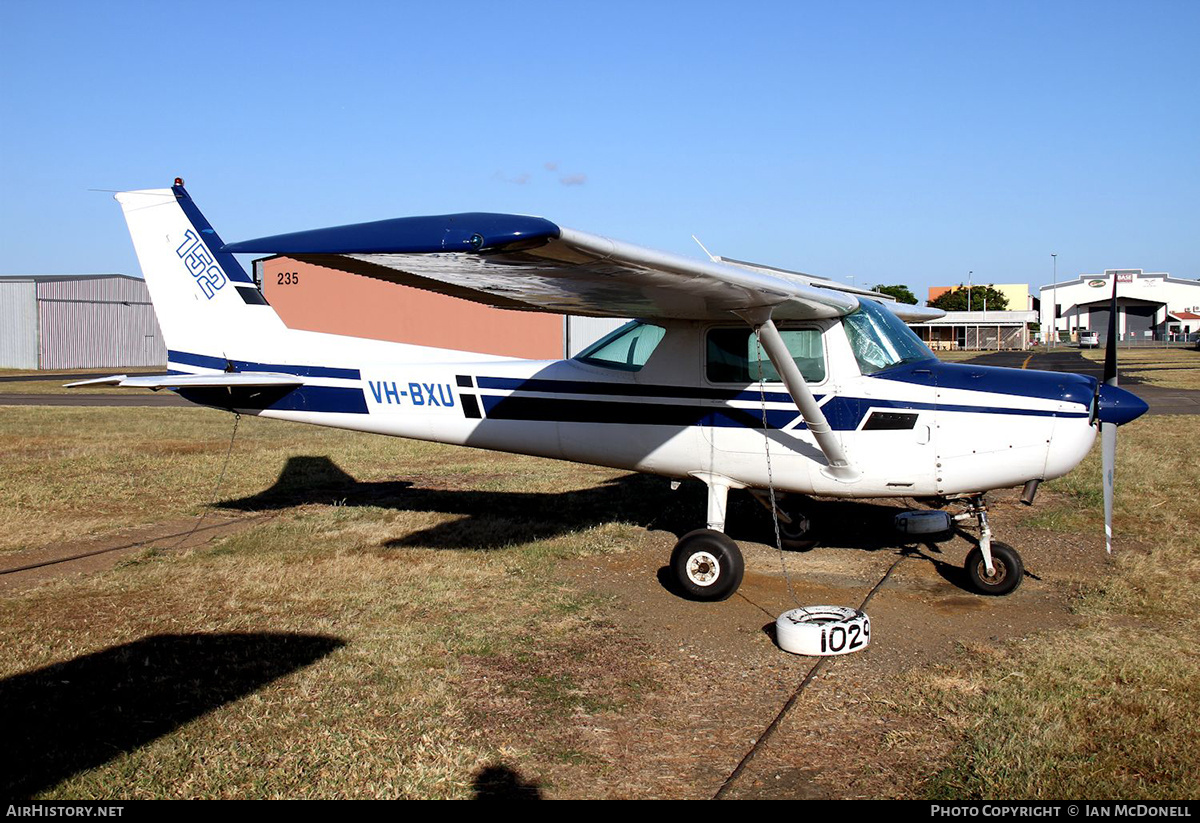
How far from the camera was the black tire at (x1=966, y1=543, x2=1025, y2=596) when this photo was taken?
710 cm

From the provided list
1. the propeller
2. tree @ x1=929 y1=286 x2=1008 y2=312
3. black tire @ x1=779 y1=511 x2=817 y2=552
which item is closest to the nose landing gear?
the propeller

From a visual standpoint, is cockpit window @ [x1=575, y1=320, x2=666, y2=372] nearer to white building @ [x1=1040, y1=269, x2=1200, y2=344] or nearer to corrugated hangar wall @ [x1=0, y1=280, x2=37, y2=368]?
corrugated hangar wall @ [x1=0, y1=280, x2=37, y2=368]

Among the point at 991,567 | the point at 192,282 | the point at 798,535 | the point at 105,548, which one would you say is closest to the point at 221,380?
the point at 192,282

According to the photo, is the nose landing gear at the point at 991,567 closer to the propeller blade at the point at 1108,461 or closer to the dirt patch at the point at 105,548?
the propeller blade at the point at 1108,461

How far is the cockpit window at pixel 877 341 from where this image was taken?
7395 mm

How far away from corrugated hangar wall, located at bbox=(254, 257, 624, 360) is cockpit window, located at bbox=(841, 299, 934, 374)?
2831cm

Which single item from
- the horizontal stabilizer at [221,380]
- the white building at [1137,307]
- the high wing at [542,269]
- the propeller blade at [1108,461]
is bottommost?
the white building at [1137,307]

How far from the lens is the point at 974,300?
11650cm

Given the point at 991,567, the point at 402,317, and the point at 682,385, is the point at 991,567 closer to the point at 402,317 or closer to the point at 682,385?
the point at 682,385

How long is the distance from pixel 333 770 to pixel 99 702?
165 centimetres

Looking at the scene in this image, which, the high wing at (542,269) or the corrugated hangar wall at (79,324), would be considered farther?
the corrugated hangar wall at (79,324)

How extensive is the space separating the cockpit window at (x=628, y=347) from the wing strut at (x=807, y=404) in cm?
130

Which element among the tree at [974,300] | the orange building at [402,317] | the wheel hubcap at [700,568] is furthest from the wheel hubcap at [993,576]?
the tree at [974,300]

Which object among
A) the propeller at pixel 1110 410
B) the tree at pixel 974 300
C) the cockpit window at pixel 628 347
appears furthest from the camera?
the tree at pixel 974 300
